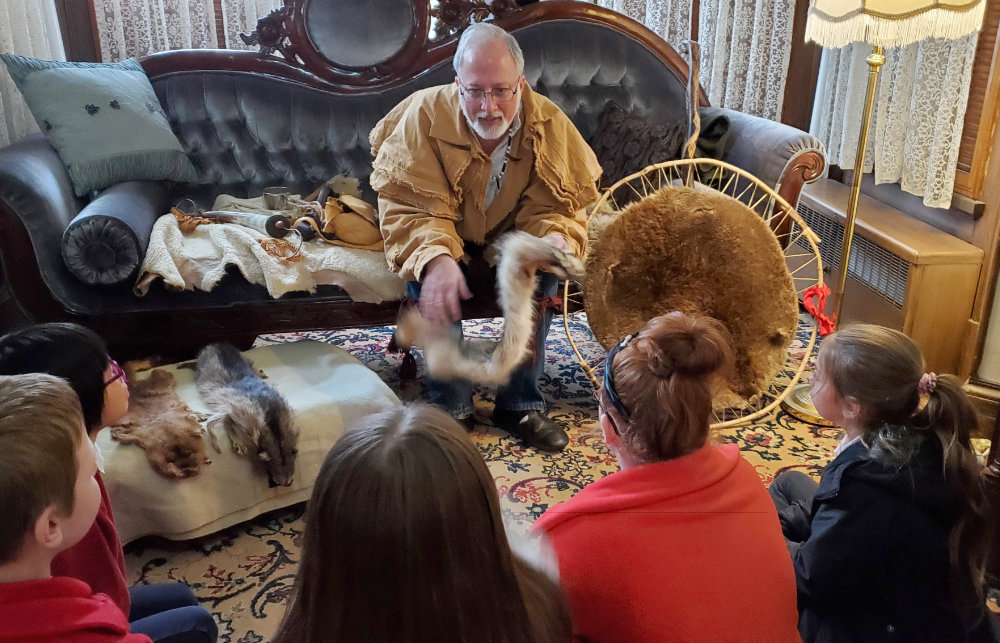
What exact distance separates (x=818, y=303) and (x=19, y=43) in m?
2.94

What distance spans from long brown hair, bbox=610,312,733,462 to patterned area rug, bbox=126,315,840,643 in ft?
1.93

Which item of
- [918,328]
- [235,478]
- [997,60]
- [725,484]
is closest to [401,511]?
[725,484]

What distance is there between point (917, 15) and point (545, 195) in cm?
114

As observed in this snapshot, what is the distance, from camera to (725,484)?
1071 mm

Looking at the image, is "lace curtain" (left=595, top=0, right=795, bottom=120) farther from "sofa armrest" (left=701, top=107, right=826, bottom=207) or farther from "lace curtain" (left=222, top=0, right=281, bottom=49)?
"lace curtain" (left=222, top=0, right=281, bottom=49)

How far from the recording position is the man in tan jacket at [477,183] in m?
2.15

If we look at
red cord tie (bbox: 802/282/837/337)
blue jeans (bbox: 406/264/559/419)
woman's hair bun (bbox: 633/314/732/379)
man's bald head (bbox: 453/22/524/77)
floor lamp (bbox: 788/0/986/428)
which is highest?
floor lamp (bbox: 788/0/986/428)

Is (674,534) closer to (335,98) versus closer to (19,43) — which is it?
(335,98)

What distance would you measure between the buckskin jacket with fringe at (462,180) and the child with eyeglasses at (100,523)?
3.04ft

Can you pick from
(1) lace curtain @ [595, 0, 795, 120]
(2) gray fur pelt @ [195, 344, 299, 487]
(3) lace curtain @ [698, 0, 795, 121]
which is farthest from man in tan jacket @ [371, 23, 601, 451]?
(3) lace curtain @ [698, 0, 795, 121]

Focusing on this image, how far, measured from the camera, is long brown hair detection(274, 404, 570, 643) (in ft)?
2.48

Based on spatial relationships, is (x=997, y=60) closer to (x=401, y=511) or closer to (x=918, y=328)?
(x=918, y=328)

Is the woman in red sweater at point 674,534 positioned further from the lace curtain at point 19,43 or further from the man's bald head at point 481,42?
the lace curtain at point 19,43

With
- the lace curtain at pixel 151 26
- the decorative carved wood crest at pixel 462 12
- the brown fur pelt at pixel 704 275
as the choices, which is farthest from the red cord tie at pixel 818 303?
the lace curtain at pixel 151 26
